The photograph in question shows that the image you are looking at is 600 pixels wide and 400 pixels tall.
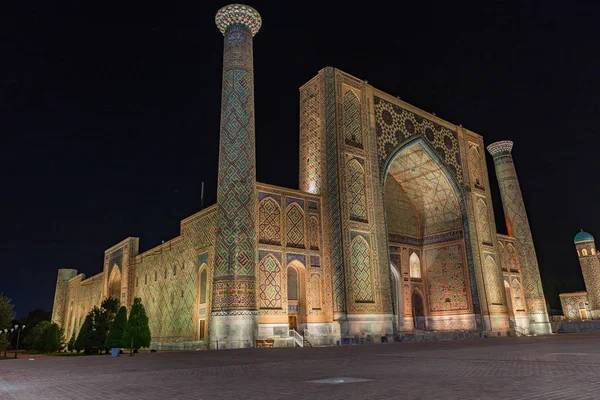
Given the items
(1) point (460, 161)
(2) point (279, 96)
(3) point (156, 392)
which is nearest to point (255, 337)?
(3) point (156, 392)

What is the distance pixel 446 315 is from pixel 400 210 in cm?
528

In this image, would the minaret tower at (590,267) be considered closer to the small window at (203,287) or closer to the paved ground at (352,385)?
the small window at (203,287)

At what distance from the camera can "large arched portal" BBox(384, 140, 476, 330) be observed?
1992 centimetres

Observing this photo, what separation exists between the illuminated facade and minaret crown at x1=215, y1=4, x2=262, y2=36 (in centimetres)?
4

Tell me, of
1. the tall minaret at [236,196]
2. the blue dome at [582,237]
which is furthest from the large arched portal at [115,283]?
the blue dome at [582,237]

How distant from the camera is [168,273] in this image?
18.8m

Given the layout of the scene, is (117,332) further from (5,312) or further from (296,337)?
(5,312)

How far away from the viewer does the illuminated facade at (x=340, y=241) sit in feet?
44.5

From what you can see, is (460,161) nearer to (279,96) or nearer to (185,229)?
(279,96)

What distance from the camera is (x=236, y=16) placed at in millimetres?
15039

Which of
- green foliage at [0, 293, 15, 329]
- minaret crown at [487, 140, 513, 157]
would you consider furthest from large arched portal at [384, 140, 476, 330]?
green foliage at [0, 293, 15, 329]

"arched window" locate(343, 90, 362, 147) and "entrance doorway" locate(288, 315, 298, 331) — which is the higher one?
"arched window" locate(343, 90, 362, 147)

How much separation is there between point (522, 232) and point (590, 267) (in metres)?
15.6

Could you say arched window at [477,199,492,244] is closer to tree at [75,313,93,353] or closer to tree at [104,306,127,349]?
tree at [104,306,127,349]
